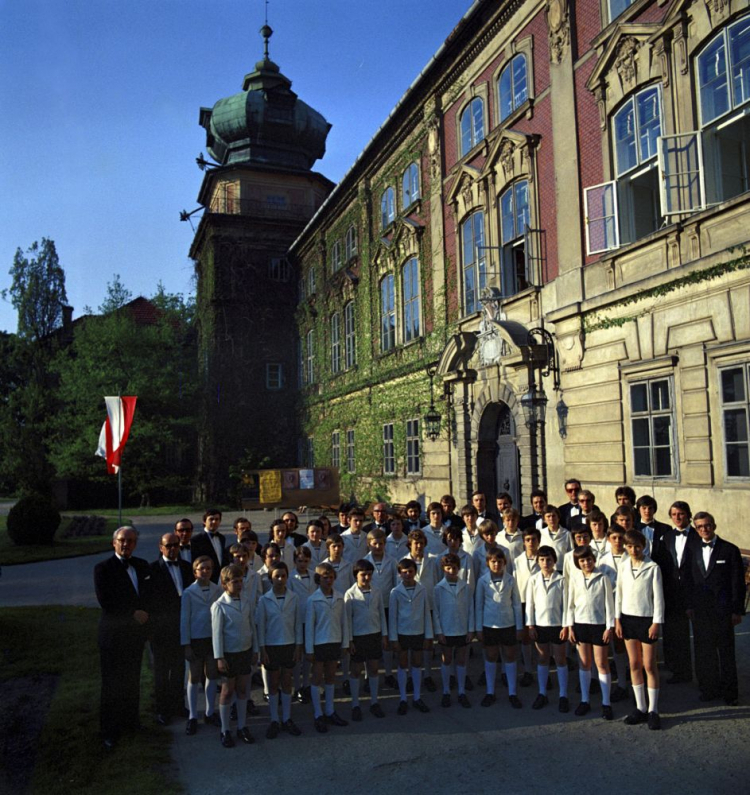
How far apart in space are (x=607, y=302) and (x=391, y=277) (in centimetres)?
1161

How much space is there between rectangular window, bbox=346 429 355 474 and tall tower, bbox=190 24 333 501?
6.24 metres

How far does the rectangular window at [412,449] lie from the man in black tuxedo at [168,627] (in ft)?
48.1

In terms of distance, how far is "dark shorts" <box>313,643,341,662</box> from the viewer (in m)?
6.63

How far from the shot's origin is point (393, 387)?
23.1 m

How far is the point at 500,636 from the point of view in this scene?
7102mm

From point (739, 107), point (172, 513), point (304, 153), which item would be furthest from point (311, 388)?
point (739, 107)

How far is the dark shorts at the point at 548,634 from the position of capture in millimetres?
6945

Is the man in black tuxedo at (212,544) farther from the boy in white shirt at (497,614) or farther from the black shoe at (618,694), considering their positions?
the black shoe at (618,694)

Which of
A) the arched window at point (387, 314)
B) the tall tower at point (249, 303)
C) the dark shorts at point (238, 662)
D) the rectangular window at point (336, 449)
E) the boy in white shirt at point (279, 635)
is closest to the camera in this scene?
the dark shorts at point (238, 662)

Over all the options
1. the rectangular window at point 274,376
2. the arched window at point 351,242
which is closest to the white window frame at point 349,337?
the arched window at point 351,242

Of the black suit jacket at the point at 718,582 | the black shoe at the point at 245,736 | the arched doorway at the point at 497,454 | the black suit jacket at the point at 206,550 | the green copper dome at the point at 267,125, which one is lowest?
the black shoe at the point at 245,736

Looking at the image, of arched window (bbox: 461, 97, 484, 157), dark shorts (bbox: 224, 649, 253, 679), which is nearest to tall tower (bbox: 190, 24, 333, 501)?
arched window (bbox: 461, 97, 484, 157)

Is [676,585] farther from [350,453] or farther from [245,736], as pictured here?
[350,453]

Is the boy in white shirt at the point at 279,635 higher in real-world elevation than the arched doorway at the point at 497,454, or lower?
lower
